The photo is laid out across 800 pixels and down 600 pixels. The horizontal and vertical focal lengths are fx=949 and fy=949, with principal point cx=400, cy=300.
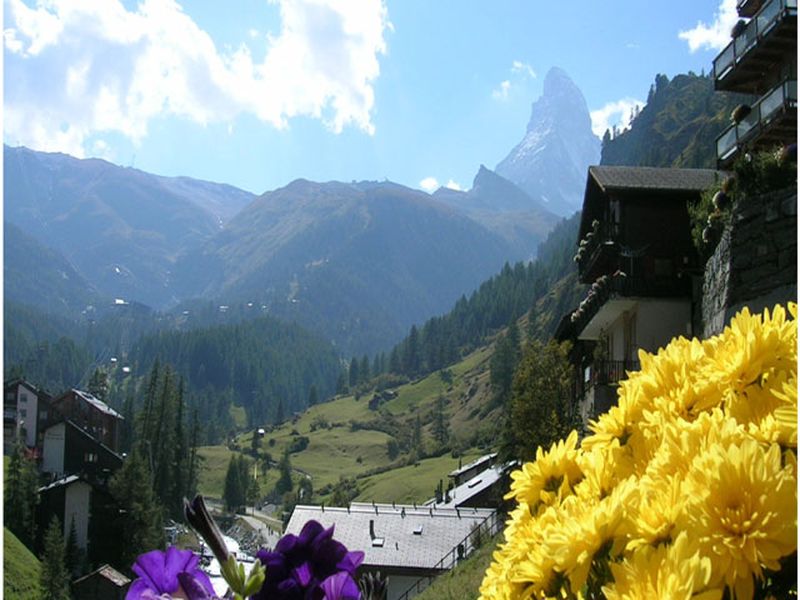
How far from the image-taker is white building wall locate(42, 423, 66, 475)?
8163 centimetres

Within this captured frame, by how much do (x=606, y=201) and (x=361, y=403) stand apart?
15445 centimetres

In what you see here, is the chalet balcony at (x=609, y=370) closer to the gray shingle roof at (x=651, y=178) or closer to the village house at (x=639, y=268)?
the village house at (x=639, y=268)

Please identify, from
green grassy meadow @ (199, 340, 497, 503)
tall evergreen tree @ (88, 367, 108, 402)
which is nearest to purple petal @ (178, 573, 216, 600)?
green grassy meadow @ (199, 340, 497, 503)

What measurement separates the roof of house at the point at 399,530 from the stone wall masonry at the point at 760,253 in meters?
20.2

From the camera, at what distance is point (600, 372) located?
21.1m

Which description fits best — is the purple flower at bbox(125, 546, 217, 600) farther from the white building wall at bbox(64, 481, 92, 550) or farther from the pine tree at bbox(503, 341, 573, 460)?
the white building wall at bbox(64, 481, 92, 550)

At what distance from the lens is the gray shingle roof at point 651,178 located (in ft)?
74.1

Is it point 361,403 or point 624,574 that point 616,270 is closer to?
point 624,574

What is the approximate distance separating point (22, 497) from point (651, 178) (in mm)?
52085

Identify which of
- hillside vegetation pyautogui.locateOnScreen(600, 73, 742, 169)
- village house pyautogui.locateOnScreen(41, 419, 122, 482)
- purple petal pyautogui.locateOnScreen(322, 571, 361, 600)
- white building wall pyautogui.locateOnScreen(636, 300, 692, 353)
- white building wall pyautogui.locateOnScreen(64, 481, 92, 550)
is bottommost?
white building wall pyautogui.locateOnScreen(64, 481, 92, 550)

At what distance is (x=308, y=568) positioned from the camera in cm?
180

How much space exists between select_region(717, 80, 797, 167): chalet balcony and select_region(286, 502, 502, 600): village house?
18.4 m

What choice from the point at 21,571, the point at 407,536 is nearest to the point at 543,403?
the point at 407,536

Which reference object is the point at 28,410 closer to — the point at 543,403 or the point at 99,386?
the point at 99,386
